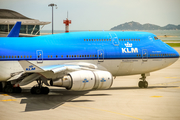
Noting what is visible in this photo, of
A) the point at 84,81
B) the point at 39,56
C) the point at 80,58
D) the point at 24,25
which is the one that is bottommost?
the point at 84,81

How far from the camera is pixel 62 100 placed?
23719mm

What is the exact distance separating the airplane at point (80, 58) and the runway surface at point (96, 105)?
134cm

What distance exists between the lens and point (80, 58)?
2719cm

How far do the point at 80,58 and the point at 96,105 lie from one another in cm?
665

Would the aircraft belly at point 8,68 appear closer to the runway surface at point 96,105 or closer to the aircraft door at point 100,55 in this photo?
the runway surface at point 96,105

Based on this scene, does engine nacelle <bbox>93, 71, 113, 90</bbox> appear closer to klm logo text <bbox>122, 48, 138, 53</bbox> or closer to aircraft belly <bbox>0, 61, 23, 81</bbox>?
klm logo text <bbox>122, 48, 138, 53</bbox>

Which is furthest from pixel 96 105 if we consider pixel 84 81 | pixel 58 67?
pixel 58 67

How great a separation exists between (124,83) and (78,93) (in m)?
8.36

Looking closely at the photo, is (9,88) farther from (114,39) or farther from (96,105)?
(114,39)

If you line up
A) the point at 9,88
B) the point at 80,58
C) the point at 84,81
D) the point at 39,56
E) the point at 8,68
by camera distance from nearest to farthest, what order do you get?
the point at 84,81 < the point at 8,68 < the point at 39,56 < the point at 80,58 < the point at 9,88

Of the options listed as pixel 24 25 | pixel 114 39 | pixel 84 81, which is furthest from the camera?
pixel 24 25

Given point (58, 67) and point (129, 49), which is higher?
point (129, 49)

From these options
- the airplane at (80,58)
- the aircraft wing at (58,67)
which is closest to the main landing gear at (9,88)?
the airplane at (80,58)

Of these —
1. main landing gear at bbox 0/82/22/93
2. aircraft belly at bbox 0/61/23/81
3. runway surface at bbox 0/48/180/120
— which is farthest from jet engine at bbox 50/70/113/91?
main landing gear at bbox 0/82/22/93
